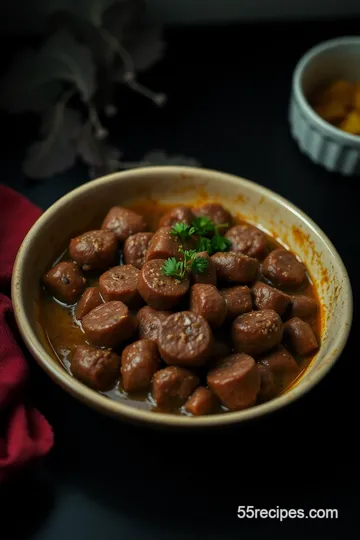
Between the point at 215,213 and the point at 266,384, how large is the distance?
63 centimetres

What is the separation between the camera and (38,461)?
1.76 meters

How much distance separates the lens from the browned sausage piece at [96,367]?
176 centimetres

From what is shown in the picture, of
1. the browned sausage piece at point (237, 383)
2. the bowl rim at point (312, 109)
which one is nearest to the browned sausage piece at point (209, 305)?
the browned sausage piece at point (237, 383)

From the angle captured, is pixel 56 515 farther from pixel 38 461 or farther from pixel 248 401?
pixel 248 401

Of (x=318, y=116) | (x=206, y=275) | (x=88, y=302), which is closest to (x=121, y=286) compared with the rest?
(x=88, y=302)

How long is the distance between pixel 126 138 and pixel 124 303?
1025 millimetres

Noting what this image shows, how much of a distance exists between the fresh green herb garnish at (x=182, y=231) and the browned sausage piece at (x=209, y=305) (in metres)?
0.22

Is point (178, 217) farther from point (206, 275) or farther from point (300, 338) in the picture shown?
point (300, 338)

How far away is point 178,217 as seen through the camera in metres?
2.12

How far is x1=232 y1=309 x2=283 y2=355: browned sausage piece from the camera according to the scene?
1809 millimetres

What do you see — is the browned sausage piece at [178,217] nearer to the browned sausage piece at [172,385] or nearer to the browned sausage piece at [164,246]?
the browned sausage piece at [164,246]

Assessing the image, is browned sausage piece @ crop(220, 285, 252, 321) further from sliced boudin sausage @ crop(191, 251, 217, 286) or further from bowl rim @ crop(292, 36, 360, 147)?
bowl rim @ crop(292, 36, 360, 147)

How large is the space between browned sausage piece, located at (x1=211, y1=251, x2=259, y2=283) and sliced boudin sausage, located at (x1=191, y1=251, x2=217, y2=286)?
0.05 metres

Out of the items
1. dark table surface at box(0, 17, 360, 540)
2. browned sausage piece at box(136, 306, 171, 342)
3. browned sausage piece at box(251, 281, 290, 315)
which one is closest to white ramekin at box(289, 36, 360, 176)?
dark table surface at box(0, 17, 360, 540)
